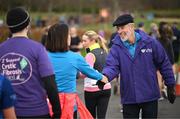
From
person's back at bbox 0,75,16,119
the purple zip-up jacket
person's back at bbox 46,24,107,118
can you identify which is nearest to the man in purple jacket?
the purple zip-up jacket

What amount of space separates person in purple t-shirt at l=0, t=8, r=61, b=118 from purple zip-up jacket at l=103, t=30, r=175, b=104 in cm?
170

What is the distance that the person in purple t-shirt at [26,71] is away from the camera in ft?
18.0

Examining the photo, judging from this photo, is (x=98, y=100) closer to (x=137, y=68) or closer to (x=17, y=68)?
(x=137, y=68)

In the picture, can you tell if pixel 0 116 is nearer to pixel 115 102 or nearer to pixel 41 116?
pixel 41 116

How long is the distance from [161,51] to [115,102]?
23.4ft

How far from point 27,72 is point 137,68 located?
6.26 ft

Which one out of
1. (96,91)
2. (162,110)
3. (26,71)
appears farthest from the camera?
(162,110)

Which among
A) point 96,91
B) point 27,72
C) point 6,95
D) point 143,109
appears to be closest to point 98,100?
point 96,91

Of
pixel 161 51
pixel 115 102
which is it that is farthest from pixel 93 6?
pixel 161 51

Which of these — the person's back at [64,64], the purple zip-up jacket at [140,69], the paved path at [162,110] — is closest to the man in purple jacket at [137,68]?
the purple zip-up jacket at [140,69]

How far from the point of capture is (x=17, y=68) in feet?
18.1

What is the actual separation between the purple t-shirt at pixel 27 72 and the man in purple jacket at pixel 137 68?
1743mm

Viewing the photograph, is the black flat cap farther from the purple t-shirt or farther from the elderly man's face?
the purple t-shirt

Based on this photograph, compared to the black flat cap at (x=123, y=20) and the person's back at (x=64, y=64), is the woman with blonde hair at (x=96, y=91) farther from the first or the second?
the person's back at (x=64, y=64)
